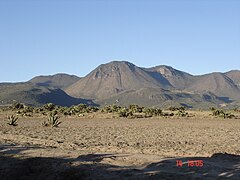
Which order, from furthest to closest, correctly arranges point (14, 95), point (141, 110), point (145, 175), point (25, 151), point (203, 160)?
point (14, 95) < point (141, 110) < point (25, 151) < point (203, 160) < point (145, 175)

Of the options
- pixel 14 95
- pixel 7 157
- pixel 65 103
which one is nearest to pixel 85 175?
pixel 7 157

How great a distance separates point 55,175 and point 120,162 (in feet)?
8.37

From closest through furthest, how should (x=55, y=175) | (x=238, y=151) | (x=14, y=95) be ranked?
1. (x=55, y=175)
2. (x=238, y=151)
3. (x=14, y=95)

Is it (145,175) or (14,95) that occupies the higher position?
(14,95)

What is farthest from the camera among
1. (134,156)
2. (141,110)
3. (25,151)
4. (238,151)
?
(141,110)

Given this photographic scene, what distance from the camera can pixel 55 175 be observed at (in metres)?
12.1

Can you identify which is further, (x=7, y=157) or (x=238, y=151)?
(x=238, y=151)

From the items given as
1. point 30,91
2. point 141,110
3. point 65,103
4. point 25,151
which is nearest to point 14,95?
point 30,91

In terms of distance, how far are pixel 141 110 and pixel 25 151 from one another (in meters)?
46.1

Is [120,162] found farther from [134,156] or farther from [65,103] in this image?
[65,103]

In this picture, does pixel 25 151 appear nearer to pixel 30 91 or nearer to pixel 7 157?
pixel 7 157

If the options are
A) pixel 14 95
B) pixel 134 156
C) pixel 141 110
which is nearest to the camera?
pixel 134 156

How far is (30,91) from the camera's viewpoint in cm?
16950

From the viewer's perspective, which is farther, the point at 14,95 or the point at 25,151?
the point at 14,95
